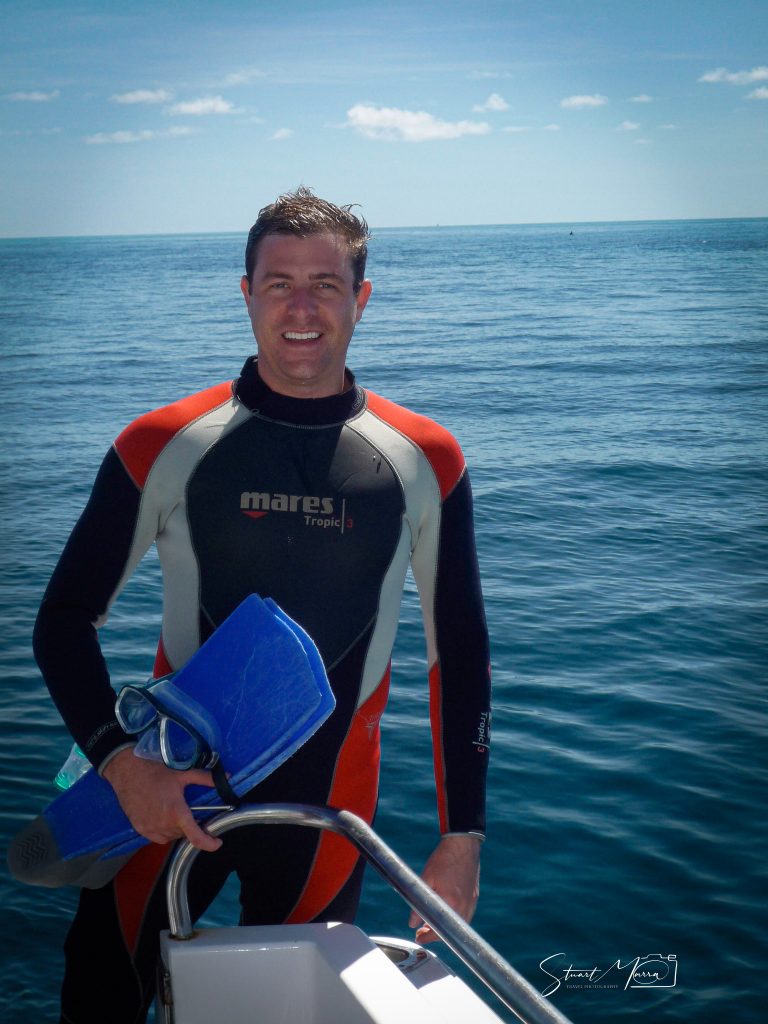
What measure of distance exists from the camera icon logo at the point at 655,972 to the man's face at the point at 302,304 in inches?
121

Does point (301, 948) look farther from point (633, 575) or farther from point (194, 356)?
point (194, 356)

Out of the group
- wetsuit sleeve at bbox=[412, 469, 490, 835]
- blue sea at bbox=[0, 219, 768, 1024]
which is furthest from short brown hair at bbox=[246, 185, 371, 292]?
blue sea at bbox=[0, 219, 768, 1024]

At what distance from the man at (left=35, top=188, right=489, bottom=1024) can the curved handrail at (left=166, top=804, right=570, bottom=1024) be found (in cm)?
30

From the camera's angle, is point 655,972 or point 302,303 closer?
point 302,303

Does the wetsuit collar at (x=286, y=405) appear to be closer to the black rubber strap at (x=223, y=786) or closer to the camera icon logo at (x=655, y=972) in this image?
the black rubber strap at (x=223, y=786)

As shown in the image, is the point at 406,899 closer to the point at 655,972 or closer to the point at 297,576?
the point at 297,576

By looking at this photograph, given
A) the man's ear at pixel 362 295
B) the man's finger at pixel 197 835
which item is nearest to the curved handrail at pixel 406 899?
the man's finger at pixel 197 835

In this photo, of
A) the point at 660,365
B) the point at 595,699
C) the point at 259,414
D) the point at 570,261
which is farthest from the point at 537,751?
the point at 570,261

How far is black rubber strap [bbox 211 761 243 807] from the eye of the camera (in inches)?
75.4

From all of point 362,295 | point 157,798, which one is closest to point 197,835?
point 157,798

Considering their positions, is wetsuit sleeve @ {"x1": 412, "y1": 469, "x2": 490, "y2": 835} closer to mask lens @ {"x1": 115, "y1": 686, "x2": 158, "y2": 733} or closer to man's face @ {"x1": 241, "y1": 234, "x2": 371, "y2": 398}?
man's face @ {"x1": 241, "y1": 234, "x2": 371, "y2": 398}

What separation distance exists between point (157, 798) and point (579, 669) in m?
5.45

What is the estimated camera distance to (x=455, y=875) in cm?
211

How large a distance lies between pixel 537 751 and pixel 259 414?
4.05 metres
